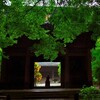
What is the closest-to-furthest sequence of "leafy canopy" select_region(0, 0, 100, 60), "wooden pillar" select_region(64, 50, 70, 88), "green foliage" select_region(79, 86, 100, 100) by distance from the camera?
1. "leafy canopy" select_region(0, 0, 100, 60)
2. "green foliage" select_region(79, 86, 100, 100)
3. "wooden pillar" select_region(64, 50, 70, 88)

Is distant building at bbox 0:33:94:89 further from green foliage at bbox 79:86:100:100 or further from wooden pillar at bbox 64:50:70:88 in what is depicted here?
green foliage at bbox 79:86:100:100

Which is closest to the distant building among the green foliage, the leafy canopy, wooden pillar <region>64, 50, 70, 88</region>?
wooden pillar <region>64, 50, 70, 88</region>

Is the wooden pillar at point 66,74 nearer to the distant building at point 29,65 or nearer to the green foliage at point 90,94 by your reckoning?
the distant building at point 29,65

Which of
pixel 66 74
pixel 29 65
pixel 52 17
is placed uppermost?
pixel 52 17

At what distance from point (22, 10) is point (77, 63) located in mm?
14595

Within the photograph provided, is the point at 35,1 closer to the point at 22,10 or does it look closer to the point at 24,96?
the point at 22,10

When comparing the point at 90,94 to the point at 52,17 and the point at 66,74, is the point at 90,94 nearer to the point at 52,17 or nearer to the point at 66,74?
the point at 52,17

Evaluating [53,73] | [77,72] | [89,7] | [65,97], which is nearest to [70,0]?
[89,7]

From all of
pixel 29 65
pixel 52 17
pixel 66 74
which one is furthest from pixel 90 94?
pixel 29 65

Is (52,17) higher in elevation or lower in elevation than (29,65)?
higher

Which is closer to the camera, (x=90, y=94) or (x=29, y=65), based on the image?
(x=90, y=94)

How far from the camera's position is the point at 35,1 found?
822cm

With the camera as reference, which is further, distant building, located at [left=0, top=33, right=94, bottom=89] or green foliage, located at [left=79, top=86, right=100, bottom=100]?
distant building, located at [left=0, top=33, right=94, bottom=89]

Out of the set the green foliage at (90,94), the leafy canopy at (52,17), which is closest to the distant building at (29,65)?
the green foliage at (90,94)
